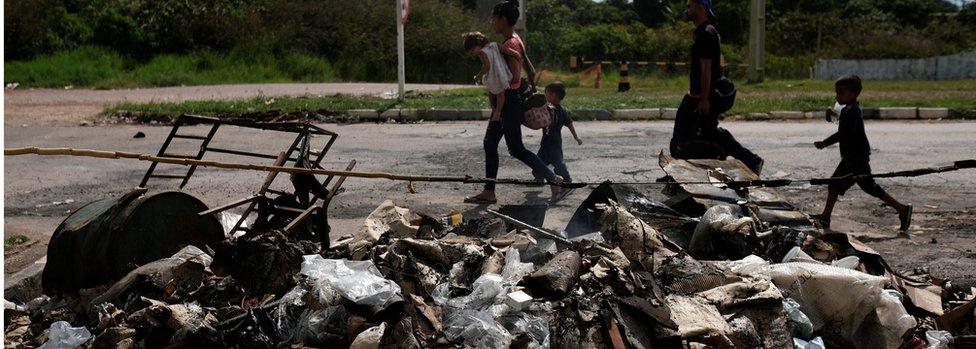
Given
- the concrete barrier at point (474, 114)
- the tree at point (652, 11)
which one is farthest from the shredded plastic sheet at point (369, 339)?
the tree at point (652, 11)

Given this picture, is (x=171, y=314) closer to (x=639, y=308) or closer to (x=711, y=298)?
(x=639, y=308)

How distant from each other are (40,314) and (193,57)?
76.1 feet

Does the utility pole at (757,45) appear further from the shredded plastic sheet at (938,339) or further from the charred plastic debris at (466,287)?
the shredded plastic sheet at (938,339)

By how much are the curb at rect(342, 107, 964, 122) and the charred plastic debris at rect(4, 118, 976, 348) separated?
886 cm

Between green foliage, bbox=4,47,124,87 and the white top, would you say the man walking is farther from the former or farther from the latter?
green foliage, bbox=4,47,124,87

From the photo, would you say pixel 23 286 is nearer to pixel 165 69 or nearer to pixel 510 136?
pixel 510 136

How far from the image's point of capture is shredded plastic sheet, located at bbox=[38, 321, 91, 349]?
381cm

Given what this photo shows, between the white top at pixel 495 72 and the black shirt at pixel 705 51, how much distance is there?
4.61 feet

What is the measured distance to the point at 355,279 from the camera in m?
3.90

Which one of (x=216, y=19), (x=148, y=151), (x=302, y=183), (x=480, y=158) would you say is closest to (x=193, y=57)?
(x=216, y=19)

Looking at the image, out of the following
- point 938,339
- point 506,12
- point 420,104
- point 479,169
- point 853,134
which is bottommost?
point 938,339

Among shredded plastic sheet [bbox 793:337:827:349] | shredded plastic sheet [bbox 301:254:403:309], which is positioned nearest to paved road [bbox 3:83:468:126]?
shredded plastic sheet [bbox 301:254:403:309]

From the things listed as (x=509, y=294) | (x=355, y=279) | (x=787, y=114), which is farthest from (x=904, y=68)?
(x=355, y=279)

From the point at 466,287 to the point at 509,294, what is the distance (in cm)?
28
